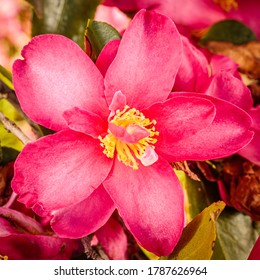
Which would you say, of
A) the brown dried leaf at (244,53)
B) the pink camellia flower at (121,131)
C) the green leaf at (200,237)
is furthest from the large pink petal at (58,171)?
the brown dried leaf at (244,53)

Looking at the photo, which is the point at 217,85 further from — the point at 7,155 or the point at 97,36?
the point at 7,155

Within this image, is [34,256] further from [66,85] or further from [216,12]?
[216,12]

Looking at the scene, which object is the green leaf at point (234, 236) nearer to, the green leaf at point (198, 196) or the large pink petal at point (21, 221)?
the green leaf at point (198, 196)

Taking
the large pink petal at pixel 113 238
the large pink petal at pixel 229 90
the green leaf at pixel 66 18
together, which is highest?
the green leaf at pixel 66 18

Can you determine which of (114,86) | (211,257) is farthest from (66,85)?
(211,257)

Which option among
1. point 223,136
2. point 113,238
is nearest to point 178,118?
point 223,136

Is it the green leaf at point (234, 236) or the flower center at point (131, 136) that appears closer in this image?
the flower center at point (131, 136)

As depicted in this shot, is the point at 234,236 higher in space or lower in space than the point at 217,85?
lower
